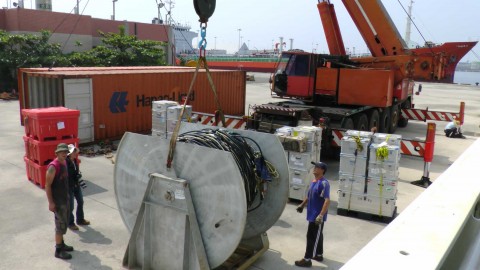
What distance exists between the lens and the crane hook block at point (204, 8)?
526 cm

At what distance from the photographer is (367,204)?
7859 millimetres

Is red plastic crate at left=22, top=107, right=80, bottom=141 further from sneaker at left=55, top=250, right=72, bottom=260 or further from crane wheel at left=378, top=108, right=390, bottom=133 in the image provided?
crane wheel at left=378, top=108, right=390, bottom=133

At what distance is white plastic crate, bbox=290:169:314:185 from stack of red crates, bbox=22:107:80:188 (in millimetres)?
4995

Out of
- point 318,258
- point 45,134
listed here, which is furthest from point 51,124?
point 318,258

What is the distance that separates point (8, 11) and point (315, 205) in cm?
3650

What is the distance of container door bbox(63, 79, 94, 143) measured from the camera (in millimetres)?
12875

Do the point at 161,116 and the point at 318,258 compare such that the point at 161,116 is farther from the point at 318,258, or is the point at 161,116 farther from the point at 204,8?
the point at 318,258

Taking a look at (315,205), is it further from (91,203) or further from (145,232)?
(91,203)

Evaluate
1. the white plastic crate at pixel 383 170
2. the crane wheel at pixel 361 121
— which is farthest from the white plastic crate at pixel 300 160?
the crane wheel at pixel 361 121

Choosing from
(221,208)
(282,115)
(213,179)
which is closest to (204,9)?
(213,179)

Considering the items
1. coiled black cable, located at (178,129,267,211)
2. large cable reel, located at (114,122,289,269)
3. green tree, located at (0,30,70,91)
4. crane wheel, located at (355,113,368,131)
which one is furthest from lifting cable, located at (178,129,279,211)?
green tree, located at (0,30,70,91)

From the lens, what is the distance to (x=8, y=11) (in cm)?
3388

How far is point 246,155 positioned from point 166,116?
703 cm

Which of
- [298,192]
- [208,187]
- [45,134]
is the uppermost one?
[208,187]
